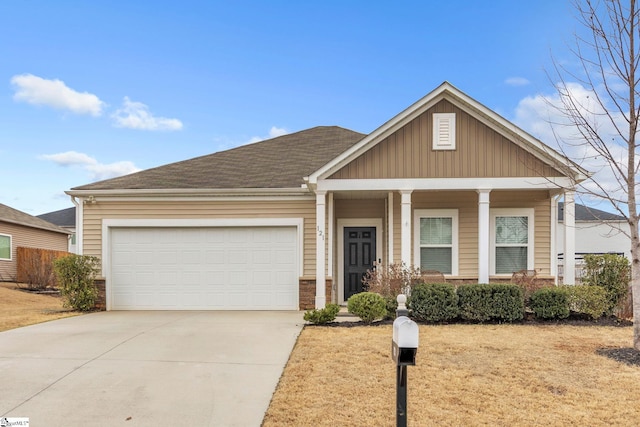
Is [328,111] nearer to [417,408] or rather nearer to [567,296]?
[567,296]

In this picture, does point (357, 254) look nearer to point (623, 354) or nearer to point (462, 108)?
point (462, 108)

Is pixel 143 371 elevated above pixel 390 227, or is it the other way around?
pixel 390 227

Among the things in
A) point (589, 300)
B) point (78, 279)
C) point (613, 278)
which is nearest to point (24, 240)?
point (78, 279)

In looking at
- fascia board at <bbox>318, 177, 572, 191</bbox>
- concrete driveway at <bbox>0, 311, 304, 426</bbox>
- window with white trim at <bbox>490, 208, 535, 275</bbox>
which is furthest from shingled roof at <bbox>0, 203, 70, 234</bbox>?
window with white trim at <bbox>490, 208, 535, 275</bbox>

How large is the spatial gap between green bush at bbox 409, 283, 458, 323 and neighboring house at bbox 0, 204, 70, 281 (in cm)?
1949

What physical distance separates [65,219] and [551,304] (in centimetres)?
3128

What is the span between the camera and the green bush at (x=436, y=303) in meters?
8.63

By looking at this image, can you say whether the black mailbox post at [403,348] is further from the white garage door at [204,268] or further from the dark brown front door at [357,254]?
the dark brown front door at [357,254]

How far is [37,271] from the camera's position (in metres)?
18.6

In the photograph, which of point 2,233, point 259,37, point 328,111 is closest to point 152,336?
point 259,37

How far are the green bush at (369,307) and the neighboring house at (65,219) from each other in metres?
26.7

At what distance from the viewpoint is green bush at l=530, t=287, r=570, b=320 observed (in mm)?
8672

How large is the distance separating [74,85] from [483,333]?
50.8 ft

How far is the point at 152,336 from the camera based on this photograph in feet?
24.6
